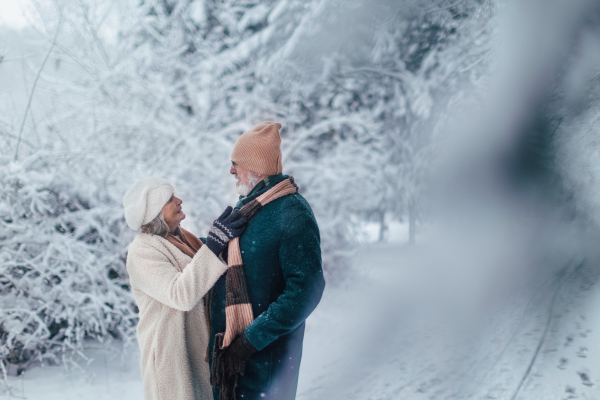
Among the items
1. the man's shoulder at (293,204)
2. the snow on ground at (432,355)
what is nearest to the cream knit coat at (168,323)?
the man's shoulder at (293,204)

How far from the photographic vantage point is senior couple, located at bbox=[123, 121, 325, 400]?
49.2 inches

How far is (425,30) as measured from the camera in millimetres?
4488

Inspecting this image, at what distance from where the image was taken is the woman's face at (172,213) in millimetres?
1571

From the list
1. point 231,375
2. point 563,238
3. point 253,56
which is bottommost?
point 563,238

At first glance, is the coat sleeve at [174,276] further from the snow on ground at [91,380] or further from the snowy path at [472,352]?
the snow on ground at [91,380]

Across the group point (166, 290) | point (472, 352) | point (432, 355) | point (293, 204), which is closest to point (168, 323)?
point (166, 290)

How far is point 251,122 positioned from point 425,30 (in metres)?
2.51

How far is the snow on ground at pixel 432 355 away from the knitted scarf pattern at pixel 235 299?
1.97 m

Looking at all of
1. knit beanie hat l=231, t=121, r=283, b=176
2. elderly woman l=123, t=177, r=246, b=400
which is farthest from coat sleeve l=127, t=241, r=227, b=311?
knit beanie hat l=231, t=121, r=283, b=176

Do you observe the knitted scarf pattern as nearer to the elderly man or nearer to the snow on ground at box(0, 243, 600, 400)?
the elderly man

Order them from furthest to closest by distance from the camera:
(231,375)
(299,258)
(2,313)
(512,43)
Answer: (512,43), (2,313), (231,375), (299,258)

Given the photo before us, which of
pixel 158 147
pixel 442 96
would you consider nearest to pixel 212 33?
pixel 158 147

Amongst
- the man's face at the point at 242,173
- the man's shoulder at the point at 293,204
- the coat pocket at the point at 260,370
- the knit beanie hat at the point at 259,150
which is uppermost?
the knit beanie hat at the point at 259,150

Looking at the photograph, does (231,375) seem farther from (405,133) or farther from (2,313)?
(405,133)
